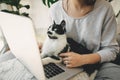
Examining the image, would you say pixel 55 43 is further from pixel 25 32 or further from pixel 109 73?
pixel 25 32

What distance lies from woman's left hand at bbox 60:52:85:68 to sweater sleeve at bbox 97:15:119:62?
4.8 inches

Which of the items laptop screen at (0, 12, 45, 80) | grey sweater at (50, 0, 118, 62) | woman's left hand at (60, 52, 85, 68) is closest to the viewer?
laptop screen at (0, 12, 45, 80)

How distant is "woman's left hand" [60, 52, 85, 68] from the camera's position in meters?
0.93

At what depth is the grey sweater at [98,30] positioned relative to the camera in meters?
1.04

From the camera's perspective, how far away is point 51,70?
0.89m

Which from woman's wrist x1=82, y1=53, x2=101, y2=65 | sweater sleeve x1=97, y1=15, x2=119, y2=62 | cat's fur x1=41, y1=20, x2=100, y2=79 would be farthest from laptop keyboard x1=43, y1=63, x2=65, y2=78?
sweater sleeve x1=97, y1=15, x2=119, y2=62

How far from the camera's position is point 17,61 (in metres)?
0.87

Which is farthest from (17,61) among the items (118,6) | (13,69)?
(118,6)

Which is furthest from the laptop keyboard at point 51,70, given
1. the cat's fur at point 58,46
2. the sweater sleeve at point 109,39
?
the sweater sleeve at point 109,39

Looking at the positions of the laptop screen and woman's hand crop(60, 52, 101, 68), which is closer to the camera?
the laptop screen

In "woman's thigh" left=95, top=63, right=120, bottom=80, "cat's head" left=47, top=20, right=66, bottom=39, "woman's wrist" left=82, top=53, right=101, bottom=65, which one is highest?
"cat's head" left=47, top=20, right=66, bottom=39

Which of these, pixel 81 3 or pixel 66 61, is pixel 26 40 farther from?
pixel 81 3

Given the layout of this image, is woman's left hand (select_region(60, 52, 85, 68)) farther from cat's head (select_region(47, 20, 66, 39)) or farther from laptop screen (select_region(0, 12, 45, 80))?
laptop screen (select_region(0, 12, 45, 80))

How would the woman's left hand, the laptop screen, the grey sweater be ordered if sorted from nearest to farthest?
the laptop screen, the woman's left hand, the grey sweater
